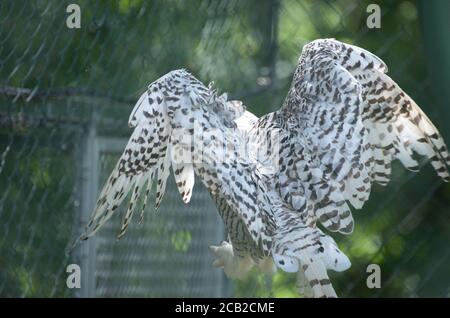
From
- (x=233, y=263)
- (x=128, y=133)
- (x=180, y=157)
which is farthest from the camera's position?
(x=128, y=133)

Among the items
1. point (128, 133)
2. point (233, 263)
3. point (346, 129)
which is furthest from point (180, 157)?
point (128, 133)

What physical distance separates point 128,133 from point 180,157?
2.32 ft

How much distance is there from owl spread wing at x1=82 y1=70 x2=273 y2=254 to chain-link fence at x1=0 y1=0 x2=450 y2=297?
14.5 inches

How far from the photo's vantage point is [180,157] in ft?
6.73

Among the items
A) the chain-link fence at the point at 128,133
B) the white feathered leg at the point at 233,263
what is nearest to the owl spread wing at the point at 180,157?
the white feathered leg at the point at 233,263

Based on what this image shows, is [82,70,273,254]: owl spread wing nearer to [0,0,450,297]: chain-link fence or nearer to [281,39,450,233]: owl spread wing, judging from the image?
[281,39,450,233]: owl spread wing

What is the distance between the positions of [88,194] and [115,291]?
310 mm

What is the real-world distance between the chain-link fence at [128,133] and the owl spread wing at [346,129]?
0.17 metres

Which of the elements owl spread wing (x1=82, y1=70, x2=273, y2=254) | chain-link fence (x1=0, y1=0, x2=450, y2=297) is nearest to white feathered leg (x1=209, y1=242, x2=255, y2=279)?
owl spread wing (x1=82, y1=70, x2=273, y2=254)

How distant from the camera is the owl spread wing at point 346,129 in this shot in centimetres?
226

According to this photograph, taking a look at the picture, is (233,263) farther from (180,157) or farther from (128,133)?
(128,133)

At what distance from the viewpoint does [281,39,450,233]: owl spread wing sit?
226 cm

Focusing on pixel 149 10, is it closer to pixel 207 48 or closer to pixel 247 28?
pixel 207 48

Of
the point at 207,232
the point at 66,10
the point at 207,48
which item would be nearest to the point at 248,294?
the point at 207,232
